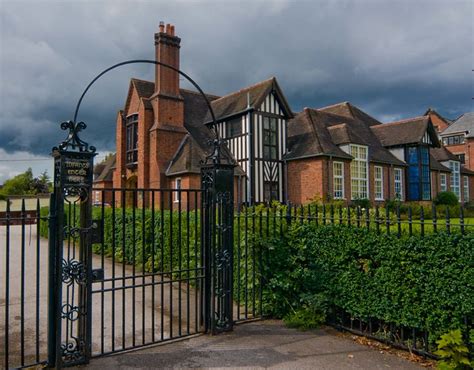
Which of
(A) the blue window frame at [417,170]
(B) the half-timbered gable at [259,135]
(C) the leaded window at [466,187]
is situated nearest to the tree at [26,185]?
(B) the half-timbered gable at [259,135]

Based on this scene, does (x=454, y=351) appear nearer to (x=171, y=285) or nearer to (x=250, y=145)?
(x=171, y=285)

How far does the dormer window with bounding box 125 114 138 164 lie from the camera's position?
72.8 feet

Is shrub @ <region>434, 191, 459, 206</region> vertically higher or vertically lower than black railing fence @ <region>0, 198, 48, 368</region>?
higher

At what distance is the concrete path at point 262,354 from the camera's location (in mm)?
4027

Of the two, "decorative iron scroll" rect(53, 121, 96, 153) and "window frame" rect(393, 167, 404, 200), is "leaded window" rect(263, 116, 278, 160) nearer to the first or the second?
"window frame" rect(393, 167, 404, 200)

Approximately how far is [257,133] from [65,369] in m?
17.4

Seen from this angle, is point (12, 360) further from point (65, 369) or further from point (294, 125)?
point (294, 125)

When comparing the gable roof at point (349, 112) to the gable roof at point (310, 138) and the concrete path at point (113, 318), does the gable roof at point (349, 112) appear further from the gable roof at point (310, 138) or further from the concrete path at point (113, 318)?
the concrete path at point (113, 318)

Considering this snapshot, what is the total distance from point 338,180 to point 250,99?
684 centimetres

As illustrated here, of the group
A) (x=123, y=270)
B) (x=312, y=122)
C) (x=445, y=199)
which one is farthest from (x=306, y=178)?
(x=123, y=270)

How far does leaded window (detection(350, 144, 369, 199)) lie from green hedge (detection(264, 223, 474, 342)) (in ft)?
57.0

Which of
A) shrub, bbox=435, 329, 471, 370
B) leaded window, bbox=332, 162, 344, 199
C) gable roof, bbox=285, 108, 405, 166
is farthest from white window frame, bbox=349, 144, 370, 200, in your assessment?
shrub, bbox=435, 329, 471, 370

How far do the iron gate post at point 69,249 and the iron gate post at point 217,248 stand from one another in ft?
5.22

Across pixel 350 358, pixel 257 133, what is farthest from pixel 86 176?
pixel 257 133
